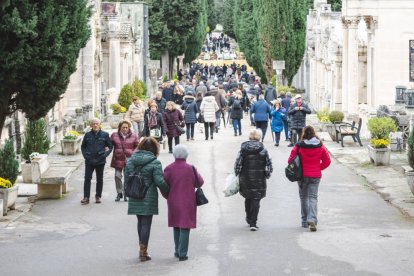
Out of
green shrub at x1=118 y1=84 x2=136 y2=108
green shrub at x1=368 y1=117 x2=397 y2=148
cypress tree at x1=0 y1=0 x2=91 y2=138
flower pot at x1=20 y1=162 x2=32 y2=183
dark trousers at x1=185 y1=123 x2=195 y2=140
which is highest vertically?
cypress tree at x1=0 y1=0 x2=91 y2=138

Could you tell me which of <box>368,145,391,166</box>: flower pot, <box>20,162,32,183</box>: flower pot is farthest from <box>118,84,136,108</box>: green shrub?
<box>20,162,32,183</box>: flower pot

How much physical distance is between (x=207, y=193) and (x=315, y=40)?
2969 centimetres

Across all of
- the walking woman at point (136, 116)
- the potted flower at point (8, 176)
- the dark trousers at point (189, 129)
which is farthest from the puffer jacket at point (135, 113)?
the potted flower at point (8, 176)

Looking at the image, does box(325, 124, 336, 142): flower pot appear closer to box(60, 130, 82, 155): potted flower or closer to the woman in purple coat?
box(60, 130, 82, 155): potted flower

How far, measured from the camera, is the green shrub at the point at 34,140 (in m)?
21.3

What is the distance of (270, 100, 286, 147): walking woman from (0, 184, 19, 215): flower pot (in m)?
12.5

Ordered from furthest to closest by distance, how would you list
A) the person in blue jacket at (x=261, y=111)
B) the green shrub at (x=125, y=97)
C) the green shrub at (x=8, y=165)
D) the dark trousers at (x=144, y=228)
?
1. the green shrub at (x=125, y=97)
2. the person in blue jacket at (x=261, y=111)
3. the green shrub at (x=8, y=165)
4. the dark trousers at (x=144, y=228)

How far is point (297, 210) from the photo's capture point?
16922 mm

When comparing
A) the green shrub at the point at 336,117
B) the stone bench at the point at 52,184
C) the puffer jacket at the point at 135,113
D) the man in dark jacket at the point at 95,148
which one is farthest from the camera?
the green shrub at the point at 336,117

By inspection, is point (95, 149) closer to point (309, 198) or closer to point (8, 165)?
point (8, 165)

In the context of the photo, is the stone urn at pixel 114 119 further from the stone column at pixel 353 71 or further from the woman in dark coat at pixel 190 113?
the stone column at pixel 353 71

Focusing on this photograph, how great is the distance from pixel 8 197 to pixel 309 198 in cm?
486

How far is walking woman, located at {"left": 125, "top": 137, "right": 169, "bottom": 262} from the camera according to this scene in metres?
12.6

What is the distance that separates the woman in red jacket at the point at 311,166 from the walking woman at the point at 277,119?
13266mm
